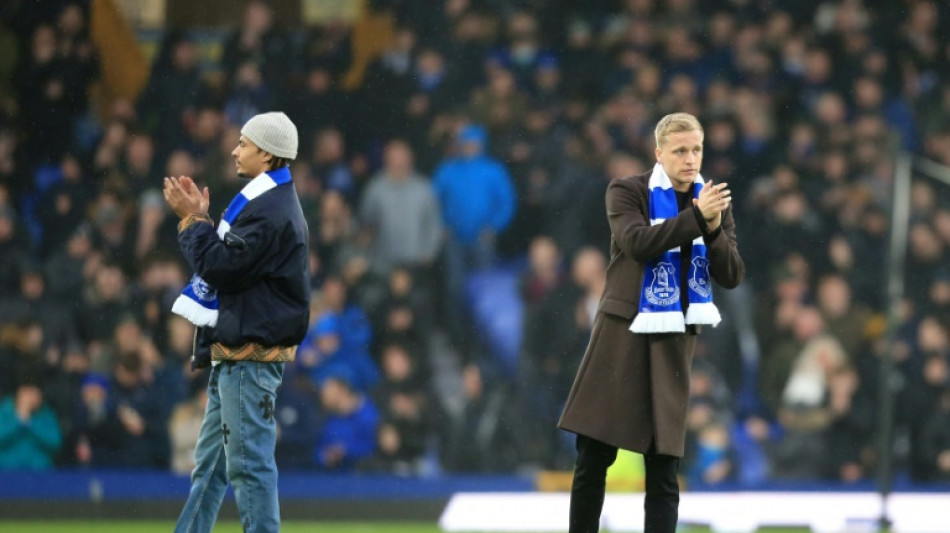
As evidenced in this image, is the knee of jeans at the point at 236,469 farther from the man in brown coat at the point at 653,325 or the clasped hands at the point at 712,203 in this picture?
the clasped hands at the point at 712,203

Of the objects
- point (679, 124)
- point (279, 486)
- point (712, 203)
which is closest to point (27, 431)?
point (279, 486)

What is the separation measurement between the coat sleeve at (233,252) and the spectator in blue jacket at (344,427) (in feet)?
16.1

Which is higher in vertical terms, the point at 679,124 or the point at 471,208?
the point at 679,124

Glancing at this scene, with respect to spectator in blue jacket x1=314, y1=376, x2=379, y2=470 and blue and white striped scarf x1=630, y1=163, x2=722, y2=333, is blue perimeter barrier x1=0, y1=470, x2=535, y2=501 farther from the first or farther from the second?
blue and white striped scarf x1=630, y1=163, x2=722, y2=333

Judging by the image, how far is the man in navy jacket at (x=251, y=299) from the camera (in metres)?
4.81

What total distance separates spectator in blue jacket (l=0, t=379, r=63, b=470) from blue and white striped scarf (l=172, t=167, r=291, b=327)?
5049mm

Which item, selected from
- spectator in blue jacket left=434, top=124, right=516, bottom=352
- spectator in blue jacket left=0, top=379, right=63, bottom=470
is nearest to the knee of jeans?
spectator in blue jacket left=0, top=379, right=63, bottom=470

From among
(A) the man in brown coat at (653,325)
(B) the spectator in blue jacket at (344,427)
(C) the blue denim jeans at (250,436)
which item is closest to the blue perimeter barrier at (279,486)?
(B) the spectator in blue jacket at (344,427)

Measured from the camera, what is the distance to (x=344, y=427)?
9.74 m

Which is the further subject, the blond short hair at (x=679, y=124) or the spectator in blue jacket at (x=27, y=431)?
the spectator in blue jacket at (x=27, y=431)

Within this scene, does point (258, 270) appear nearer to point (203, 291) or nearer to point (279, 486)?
point (203, 291)

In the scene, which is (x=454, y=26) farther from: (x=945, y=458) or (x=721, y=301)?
→ (x=945, y=458)

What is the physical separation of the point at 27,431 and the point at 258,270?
534 centimetres

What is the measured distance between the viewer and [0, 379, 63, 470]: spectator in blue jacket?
9547 millimetres
